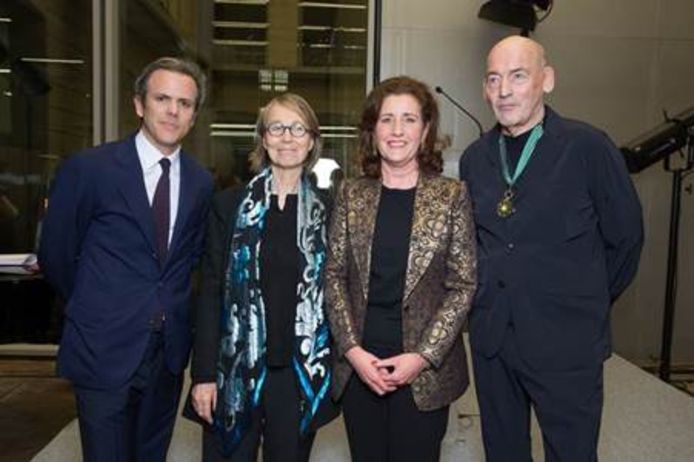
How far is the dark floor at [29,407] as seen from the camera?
10.9 ft

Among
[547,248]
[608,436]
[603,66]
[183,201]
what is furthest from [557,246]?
[603,66]

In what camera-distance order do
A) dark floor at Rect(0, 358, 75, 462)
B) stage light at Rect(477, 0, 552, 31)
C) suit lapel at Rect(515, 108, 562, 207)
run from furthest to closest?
1. stage light at Rect(477, 0, 552, 31)
2. dark floor at Rect(0, 358, 75, 462)
3. suit lapel at Rect(515, 108, 562, 207)

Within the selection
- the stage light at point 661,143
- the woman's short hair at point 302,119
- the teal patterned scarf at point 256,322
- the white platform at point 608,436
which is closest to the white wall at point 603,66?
the stage light at point 661,143

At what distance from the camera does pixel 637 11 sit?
5043 mm

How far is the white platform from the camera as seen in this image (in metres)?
2.97

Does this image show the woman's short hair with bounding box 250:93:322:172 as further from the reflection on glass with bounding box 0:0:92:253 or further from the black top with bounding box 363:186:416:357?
the reflection on glass with bounding box 0:0:92:253

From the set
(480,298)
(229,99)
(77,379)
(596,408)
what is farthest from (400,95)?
(229,99)

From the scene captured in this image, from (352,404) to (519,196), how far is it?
0.73m

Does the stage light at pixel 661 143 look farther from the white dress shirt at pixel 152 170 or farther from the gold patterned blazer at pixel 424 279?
the white dress shirt at pixel 152 170

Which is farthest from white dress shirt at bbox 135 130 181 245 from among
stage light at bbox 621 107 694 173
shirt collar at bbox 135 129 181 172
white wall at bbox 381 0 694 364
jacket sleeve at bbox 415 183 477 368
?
white wall at bbox 381 0 694 364

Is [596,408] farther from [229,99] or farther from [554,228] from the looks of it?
[229,99]

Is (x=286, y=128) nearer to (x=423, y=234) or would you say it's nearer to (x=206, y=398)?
(x=423, y=234)

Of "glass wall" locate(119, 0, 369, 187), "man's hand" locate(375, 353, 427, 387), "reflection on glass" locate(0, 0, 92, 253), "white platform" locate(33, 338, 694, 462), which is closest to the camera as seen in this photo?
"man's hand" locate(375, 353, 427, 387)

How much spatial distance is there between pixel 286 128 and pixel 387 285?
19.8 inches
